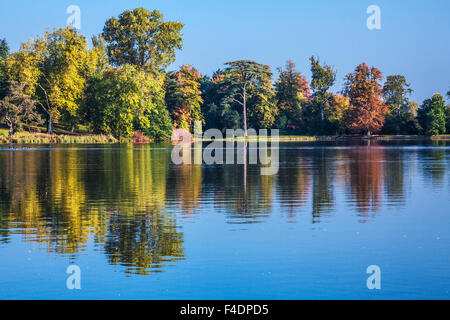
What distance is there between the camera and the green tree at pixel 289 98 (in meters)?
115

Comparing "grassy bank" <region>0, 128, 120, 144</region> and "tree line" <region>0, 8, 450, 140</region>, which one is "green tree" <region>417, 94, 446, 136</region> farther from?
"grassy bank" <region>0, 128, 120, 144</region>

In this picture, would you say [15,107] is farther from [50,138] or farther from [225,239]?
[225,239]

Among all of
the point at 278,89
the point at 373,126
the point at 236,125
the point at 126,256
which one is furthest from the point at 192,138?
the point at 126,256

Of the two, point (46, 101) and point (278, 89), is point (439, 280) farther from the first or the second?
point (278, 89)

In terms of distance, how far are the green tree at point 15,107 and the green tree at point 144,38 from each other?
19.3 metres

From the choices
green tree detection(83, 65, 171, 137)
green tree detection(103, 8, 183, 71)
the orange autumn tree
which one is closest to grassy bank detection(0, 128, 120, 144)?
green tree detection(83, 65, 171, 137)

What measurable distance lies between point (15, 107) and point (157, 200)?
2726 inches

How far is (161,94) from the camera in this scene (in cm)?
9462

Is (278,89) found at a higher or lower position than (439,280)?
higher

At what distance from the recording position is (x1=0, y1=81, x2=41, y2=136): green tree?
277 feet

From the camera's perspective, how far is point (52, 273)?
10656 millimetres

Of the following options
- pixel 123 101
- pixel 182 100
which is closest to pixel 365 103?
pixel 182 100

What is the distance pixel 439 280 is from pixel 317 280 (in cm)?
199

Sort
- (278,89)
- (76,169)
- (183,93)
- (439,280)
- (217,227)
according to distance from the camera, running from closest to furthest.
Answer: (439,280) → (217,227) → (76,169) → (183,93) → (278,89)
